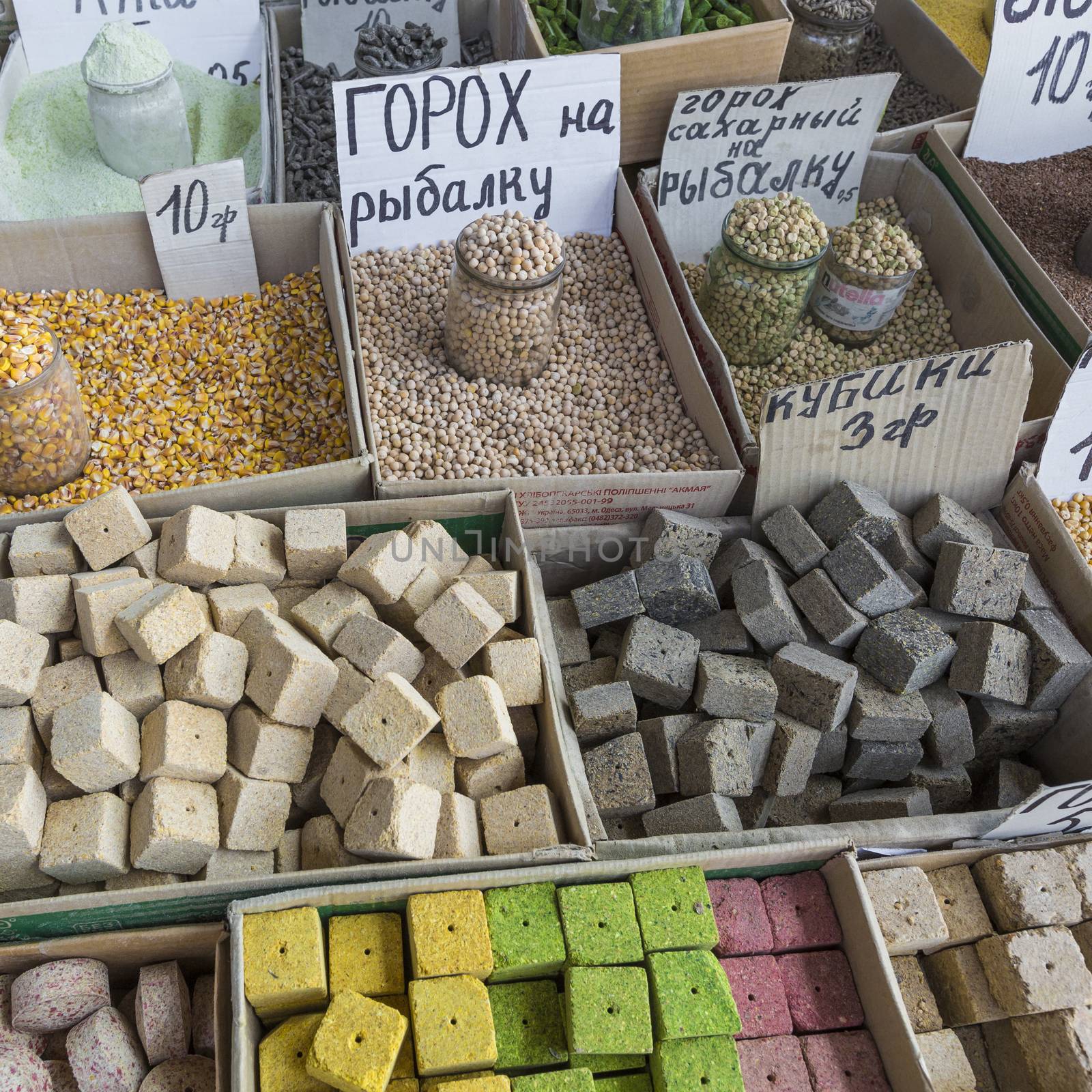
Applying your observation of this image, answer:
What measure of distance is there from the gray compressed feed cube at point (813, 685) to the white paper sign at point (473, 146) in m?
1.59

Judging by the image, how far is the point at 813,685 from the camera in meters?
1.96

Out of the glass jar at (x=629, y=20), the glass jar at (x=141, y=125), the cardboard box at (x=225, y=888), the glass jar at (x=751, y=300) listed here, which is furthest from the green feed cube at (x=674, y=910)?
the glass jar at (x=629, y=20)

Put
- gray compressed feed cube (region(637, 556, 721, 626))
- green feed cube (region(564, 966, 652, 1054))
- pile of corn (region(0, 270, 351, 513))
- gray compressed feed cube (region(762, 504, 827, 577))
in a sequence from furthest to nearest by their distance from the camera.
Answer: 1. pile of corn (region(0, 270, 351, 513))
2. gray compressed feed cube (region(762, 504, 827, 577))
3. gray compressed feed cube (region(637, 556, 721, 626))
4. green feed cube (region(564, 966, 652, 1054))

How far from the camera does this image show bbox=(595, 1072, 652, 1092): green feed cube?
154 centimetres

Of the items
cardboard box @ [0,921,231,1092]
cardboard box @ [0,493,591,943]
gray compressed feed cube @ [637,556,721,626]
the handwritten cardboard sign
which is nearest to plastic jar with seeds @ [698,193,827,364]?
the handwritten cardboard sign

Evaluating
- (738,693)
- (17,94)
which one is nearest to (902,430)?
(738,693)

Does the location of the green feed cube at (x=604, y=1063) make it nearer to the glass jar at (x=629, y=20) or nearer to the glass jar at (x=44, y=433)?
the glass jar at (x=44, y=433)

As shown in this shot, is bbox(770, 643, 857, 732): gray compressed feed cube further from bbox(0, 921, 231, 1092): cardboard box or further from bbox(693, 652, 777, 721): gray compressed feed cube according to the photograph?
bbox(0, 921, 231, 1092): cardboard box

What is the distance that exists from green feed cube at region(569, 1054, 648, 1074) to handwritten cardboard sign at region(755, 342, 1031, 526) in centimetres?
127

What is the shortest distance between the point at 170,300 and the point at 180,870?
1646mm

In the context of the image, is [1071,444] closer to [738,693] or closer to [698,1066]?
[738,693]

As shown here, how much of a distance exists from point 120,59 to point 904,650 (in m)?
2.56

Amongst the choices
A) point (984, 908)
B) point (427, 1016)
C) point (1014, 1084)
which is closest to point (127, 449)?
point (427, 1016)

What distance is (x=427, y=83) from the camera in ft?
7.91
